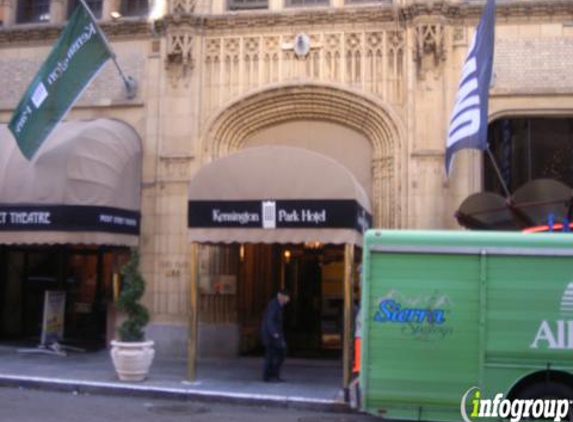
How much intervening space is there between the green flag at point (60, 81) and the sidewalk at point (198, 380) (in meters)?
4.32

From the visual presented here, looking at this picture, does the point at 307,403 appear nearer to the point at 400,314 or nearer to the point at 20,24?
the point at 400,314

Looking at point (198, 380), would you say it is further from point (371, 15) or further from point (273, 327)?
point (371, 15)

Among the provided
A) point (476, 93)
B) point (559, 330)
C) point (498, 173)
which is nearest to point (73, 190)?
point (476, 93)

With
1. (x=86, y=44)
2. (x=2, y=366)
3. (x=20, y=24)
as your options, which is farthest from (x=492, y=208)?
(x=20, y=24)

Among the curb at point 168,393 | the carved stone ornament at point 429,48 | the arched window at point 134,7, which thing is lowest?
the curb at point 168,393

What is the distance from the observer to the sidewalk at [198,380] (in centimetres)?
1234

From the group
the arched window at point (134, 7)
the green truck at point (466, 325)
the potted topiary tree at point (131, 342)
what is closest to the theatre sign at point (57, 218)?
the potted topiary tree at point (131, 342)

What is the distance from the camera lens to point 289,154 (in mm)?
13328

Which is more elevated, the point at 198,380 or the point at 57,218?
the point at 57,218

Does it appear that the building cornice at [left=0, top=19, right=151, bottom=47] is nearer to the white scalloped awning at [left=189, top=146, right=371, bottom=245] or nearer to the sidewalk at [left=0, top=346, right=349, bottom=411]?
the white scalloped awning at [left=189, top=146, right=371, bottom=245]

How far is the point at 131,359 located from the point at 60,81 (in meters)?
5.92

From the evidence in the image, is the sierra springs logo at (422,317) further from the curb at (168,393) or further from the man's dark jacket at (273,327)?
the man's dark jacket at (273,327)

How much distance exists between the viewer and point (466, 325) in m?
9.45

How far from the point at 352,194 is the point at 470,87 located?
300 centimetres
